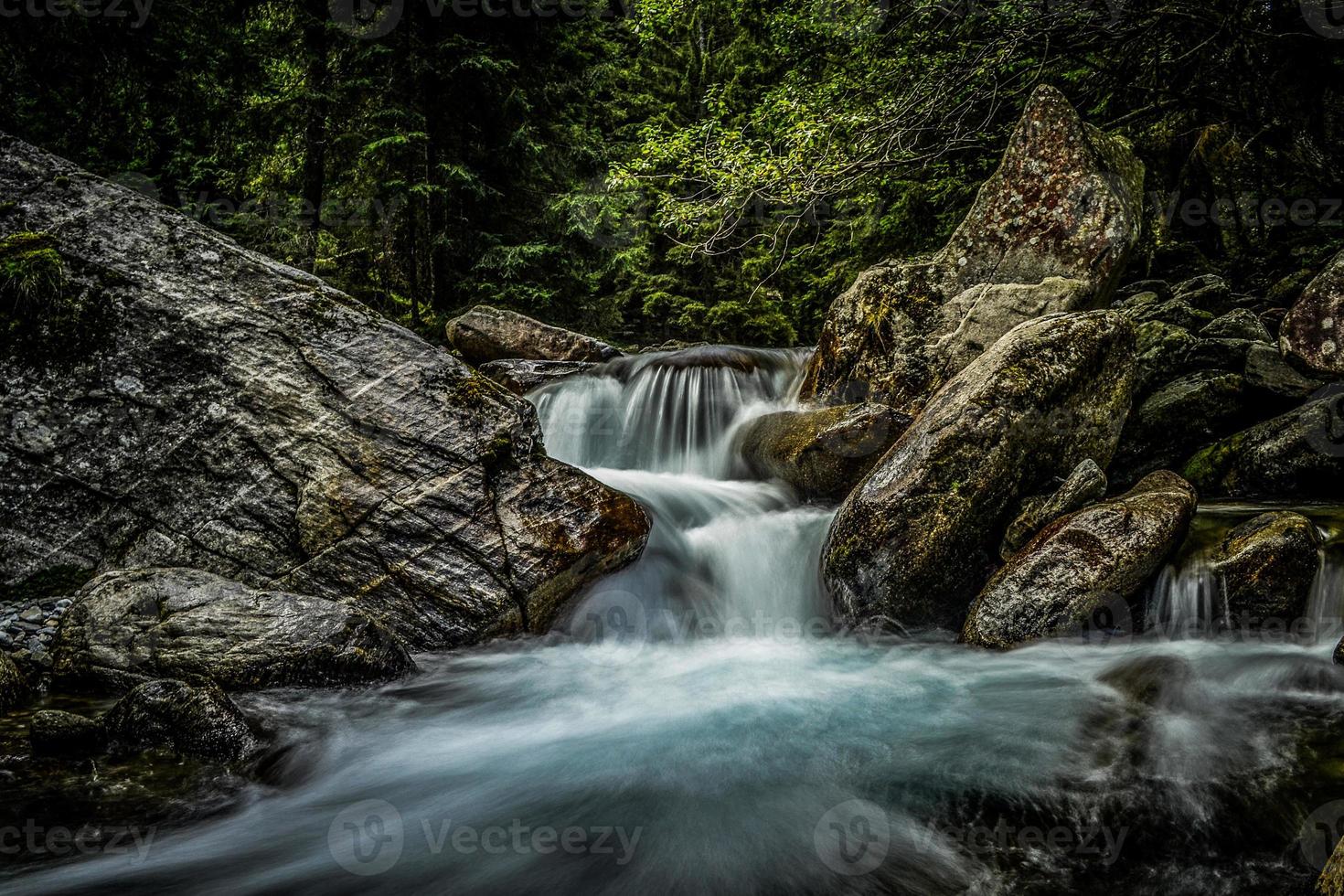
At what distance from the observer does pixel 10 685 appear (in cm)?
340

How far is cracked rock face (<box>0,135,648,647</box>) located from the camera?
454cm

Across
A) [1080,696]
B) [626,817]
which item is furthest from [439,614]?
[1080,696]

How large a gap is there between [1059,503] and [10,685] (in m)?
6.39

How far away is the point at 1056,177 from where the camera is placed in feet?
23.8

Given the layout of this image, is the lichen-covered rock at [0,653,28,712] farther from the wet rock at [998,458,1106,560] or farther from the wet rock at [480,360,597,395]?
the wet rock at [480,360,597,395]

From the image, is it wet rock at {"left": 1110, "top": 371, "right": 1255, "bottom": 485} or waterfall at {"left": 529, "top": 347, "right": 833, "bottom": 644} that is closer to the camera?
waterfall at {"left": 529, "top": 347, "right": 833, "bottom": 644}

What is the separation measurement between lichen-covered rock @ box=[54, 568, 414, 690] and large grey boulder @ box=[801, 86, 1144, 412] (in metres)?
5.61

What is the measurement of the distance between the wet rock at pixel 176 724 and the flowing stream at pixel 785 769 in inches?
10.3

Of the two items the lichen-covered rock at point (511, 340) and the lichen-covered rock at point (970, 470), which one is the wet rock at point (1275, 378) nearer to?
the lichen-covered rock at point (970, 470)

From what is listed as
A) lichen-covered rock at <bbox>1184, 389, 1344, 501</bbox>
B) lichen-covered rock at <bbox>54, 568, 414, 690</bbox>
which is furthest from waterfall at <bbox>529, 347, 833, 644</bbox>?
lichen-covered rock at <bbox>1184, 389, 1344, 501</bbox>

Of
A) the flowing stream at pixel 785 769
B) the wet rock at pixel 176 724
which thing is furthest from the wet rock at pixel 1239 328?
the wet rock at pixel 176 724

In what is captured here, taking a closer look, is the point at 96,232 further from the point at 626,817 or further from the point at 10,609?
the point at 626,817

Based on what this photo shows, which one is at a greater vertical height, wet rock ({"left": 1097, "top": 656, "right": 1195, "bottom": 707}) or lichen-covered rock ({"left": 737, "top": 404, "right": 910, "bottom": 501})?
lichen-covered rock ({"left": 737, "top": 404, "right": 910, "bottom": 501})

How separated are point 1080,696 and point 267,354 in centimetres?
587
